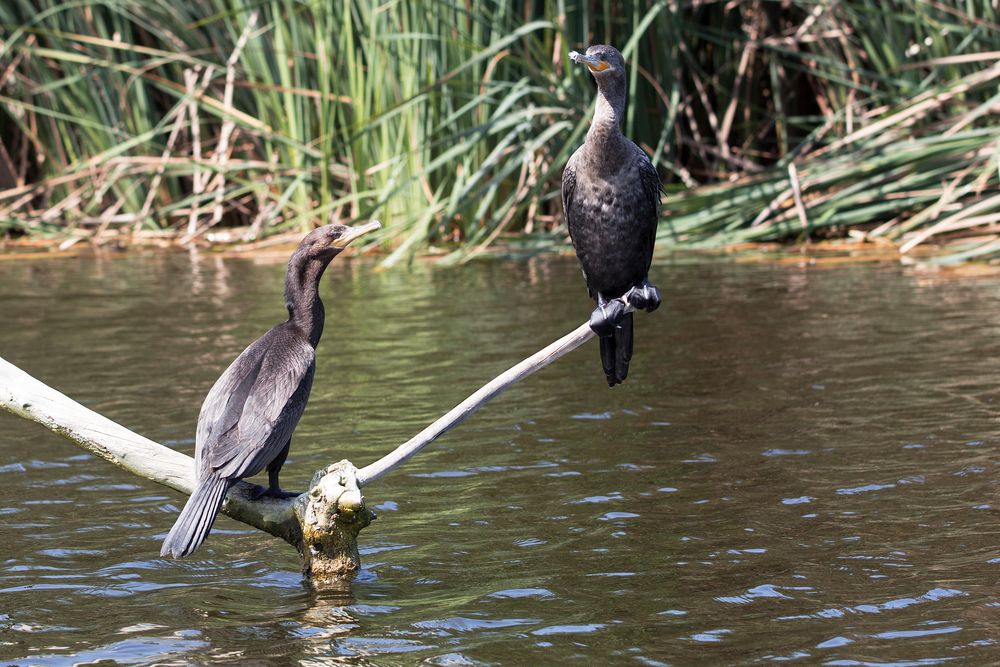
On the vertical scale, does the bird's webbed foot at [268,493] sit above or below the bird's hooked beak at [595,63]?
below

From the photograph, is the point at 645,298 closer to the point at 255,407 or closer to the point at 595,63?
the point at 595,63

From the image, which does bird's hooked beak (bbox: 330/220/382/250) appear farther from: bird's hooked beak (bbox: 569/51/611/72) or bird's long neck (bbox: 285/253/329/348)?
bird's hooked beak (bbox: 569/51/611/72)

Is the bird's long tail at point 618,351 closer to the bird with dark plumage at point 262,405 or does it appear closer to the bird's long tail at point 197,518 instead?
the bird with dark plumage at point 262,405

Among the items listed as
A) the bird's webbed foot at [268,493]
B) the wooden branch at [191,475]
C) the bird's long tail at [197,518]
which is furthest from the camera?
the bird's webbed foot at [268,493]

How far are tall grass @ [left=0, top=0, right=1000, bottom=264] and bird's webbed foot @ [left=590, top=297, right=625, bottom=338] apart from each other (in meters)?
4.48

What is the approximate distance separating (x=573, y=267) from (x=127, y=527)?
16.9 ft

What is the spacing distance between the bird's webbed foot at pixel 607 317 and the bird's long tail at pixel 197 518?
101 cm

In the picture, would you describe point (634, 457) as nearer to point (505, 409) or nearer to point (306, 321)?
point (505, 409)

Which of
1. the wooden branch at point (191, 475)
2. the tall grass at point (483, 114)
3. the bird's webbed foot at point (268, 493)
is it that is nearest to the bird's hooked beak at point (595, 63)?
the wooden branch at point (191, 475)

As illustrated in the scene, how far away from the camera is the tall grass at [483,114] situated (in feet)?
27.9

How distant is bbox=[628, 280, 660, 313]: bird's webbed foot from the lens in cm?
369

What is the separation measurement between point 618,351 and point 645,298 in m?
0.17

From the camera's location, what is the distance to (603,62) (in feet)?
11.9

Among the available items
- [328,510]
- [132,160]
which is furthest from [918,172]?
[328,510]
